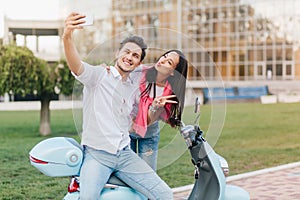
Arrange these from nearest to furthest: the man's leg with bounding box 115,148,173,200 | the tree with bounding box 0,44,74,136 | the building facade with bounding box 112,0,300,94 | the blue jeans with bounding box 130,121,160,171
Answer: the man's leg with bounding box 115,148,173,200 < the blue jeans with bounding box 130,121,160,171 < the tree with bounding box 0,44,74,136 < the building facade with bounding box 112,0,300,94

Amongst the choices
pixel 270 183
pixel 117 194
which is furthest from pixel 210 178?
pixel 270 183

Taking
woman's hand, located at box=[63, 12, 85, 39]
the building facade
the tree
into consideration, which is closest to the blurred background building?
the building facade

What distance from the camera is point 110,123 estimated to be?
9.14 feet

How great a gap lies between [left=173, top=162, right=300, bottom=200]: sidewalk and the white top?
2.18 meters

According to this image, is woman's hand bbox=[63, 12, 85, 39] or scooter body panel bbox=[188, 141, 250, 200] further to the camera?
scooter body panel bbox=[188, 141, 250, 200]

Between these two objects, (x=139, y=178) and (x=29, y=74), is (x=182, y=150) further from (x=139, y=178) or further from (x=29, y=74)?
(x=29, y=74)

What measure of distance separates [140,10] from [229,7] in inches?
278

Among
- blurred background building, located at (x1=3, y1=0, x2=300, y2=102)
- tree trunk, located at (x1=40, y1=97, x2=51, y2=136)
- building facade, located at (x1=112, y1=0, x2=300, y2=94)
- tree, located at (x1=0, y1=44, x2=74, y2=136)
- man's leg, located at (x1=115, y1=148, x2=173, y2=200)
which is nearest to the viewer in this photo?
man's leg, located at (x1=115, y1=148, x2=173, y2=200)

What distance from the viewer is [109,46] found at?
2982 mm

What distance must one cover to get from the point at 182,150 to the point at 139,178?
12.0 inches

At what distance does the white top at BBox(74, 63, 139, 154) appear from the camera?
2787mm

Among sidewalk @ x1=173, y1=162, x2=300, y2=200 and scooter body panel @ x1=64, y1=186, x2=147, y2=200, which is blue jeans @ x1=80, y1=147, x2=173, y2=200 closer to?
scooter body panel @ x1=64, y1=186, x2=147, y2=200

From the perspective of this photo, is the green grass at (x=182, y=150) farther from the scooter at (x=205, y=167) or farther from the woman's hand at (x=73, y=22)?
the woman's hand at (x=73, y=22)

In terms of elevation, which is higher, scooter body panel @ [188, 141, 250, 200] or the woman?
the woman
